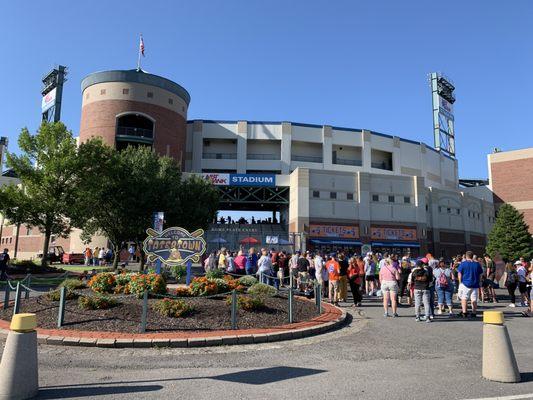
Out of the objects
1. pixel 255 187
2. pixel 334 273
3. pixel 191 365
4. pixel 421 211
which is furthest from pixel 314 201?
pixel 191 365

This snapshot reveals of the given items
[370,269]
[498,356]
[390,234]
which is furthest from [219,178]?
[498,356]

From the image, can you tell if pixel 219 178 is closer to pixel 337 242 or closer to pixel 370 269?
pixel 337 242

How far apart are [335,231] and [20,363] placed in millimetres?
39774

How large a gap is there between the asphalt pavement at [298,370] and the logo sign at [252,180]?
37035 mm

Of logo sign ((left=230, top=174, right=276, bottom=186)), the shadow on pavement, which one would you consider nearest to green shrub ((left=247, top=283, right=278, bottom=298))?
the shadow on pavement

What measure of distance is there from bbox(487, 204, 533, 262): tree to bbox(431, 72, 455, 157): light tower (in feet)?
63.3

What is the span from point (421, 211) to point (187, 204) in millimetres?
27678

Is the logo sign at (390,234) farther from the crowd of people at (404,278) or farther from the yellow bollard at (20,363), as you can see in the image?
the yellow bollard at (20,363)

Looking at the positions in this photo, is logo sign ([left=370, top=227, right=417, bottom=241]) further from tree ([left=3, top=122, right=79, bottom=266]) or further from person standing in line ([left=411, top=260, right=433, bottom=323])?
person standing in line ([left=411, top=260, right=433, bottom=323])

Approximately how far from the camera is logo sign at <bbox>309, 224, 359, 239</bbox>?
4275 cm

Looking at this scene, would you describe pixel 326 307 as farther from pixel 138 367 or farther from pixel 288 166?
pixel 288 166

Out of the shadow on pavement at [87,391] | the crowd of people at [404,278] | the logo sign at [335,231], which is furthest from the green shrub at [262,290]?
the logo sign at [335,231]

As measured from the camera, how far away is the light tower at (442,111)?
219 ft

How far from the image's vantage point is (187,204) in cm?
3161
